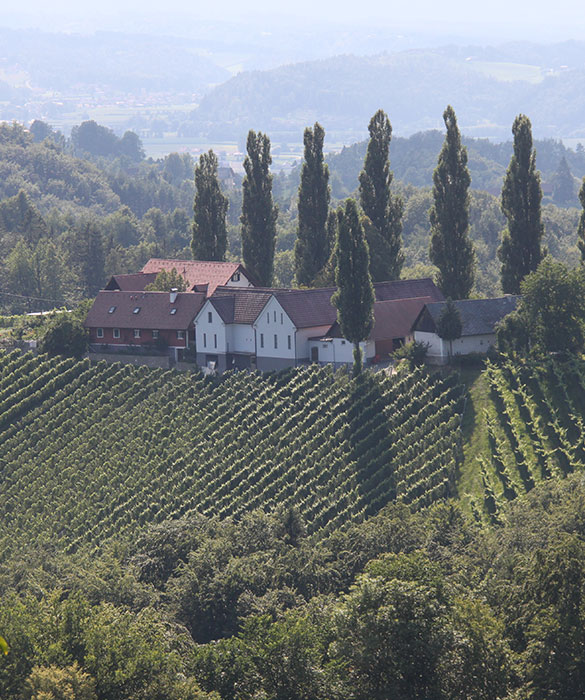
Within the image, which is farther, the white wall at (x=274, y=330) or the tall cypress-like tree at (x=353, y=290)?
the white wall at (x=274, y=330)

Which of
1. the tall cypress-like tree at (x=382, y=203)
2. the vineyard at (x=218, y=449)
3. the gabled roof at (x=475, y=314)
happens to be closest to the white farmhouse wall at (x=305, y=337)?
the vineyard at (x=218, y=449)

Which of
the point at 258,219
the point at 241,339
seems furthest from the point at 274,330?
the point at 258,219

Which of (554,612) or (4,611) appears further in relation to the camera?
(4,611)

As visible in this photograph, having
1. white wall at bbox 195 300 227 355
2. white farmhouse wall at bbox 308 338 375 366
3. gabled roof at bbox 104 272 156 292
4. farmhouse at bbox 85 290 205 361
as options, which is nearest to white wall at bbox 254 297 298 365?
white farmhouse wall at bbox 308 338 375 366

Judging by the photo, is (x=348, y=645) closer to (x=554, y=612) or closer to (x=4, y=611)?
(x=554, y=612)

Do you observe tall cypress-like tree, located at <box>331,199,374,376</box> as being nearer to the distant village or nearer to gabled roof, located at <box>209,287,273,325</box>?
the distant village

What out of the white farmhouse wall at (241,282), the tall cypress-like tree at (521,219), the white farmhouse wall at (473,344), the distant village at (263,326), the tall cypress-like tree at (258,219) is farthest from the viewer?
the tall cypress-like tree at (258,219)

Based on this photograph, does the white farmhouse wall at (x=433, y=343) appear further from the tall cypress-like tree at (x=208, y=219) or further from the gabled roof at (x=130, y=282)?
the gabled roof at (x=130, y=282)

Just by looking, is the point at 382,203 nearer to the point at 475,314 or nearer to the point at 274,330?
the point at 274,330

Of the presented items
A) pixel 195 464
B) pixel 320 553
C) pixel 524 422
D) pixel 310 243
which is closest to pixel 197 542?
pixel 320 553
